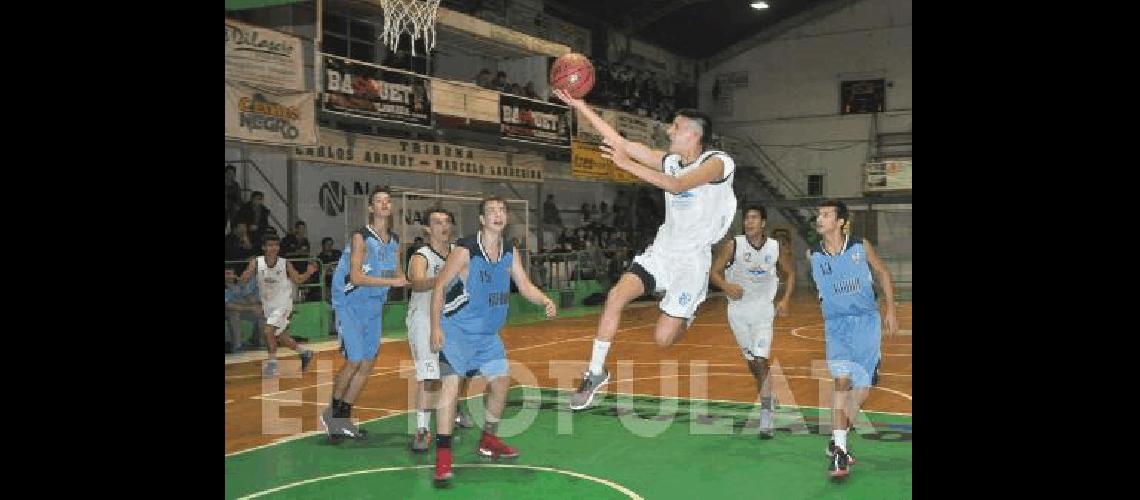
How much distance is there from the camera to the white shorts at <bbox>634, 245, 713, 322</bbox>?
4480mm

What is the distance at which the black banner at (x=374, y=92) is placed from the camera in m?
13.6

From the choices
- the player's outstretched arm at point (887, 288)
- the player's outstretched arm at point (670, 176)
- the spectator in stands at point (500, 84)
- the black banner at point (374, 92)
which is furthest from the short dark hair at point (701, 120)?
the spectator in stands at point (500, 84)

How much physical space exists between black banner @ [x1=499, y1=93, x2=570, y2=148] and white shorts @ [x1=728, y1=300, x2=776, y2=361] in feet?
36.0

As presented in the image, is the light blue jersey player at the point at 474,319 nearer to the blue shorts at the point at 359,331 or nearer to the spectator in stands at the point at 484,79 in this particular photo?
the blue shorts at the point at 359,331

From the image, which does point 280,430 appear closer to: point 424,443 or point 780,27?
point 424,443

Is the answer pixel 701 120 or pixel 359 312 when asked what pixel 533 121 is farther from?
pixel 701 120

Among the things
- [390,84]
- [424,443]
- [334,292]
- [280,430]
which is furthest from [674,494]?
[390,84]

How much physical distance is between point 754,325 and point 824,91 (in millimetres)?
21122

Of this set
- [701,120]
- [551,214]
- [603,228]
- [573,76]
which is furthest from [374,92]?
[701,120]

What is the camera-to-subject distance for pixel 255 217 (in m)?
12.3

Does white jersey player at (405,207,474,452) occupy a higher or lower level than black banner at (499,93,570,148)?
lower

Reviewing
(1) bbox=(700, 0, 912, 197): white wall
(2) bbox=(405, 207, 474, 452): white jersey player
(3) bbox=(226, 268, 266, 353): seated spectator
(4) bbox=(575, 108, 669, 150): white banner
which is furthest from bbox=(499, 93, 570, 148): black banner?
(2) bbox=(405, 207, 474, 452): white jersey player

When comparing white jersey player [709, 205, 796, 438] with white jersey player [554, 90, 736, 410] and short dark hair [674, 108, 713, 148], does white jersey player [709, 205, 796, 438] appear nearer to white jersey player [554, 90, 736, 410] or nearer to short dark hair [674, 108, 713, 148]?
white jersey player [554, 90, 736, 410]

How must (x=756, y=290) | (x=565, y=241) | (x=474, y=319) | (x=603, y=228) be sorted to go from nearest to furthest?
(x=474, y=319) → (x=756, y=290) → (x=565, y=241) → (x=603, y=228)
